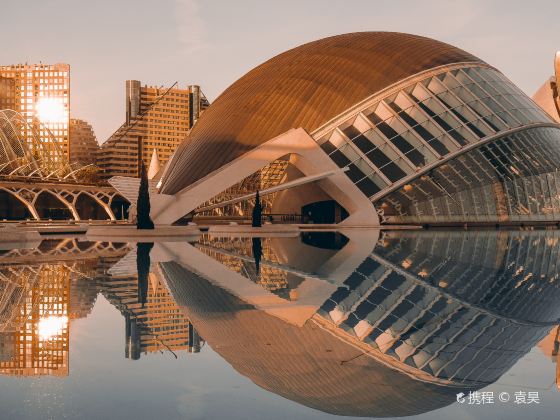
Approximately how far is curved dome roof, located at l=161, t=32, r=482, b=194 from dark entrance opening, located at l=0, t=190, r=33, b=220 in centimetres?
3192

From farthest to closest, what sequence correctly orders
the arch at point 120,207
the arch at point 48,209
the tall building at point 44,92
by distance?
the tall building at point 44,92, the arch at point 120,207, the arch at point 48,209

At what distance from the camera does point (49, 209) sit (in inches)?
3039

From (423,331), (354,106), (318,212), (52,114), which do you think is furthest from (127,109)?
(423,331)

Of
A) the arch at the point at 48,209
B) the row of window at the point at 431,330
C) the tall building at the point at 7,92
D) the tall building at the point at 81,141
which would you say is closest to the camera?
the row of window at the point at 431,330

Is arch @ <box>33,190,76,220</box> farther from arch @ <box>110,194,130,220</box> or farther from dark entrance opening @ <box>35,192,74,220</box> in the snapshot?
arch @ <box>110,194,130,220</box>

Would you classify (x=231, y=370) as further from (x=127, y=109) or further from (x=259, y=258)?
(x=127, y=109)

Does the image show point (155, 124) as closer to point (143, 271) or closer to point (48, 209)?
point (48, 209)

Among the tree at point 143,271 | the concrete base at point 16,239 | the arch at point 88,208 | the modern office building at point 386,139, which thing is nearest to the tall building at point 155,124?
the arch at point 88,208

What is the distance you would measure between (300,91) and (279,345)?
127 feet

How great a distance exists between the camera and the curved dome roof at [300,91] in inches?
1644

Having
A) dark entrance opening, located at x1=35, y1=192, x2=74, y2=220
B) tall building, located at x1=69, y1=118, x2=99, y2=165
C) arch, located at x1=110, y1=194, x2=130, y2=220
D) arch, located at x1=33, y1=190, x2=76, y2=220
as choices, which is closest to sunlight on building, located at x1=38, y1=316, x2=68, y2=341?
arch, located at x1=33, y1=190, x2=76, y2=220

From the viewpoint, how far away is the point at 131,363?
6.54 metres

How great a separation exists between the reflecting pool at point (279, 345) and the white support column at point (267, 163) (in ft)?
75.4

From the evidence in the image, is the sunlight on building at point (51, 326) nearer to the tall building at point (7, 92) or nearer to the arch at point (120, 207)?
the arch at point (120, 207)
